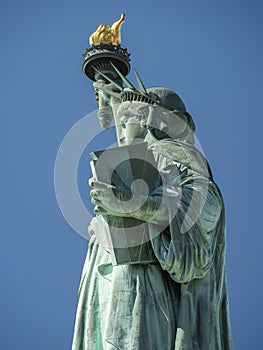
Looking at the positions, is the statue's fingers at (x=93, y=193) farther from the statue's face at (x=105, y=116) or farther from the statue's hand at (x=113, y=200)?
the statue's face at (x=105, y=116)

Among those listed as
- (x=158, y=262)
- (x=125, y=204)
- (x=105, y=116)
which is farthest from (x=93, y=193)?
(x=105, y=116)

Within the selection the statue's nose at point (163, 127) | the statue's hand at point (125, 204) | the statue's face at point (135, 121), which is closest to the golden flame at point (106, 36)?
the statue's face at point (135, 121)

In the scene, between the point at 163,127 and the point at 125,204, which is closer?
the point at 125,204

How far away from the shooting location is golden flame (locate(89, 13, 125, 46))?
1262cm

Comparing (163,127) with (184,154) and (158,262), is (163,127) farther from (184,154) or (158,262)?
(158,262)

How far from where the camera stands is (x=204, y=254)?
32.1 feet

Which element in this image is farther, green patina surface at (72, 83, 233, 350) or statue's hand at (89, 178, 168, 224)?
green patina surface at (72, 83, 233, 350)

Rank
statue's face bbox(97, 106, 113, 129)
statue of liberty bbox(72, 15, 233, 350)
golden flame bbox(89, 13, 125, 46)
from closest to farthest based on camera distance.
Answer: statue of liberty bbox(72, 15, 233, 350), statue's face bbox(97, 106, 113, 129), golden flame bbox(89, 13, 125, 46)

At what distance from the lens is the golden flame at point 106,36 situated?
497 inches

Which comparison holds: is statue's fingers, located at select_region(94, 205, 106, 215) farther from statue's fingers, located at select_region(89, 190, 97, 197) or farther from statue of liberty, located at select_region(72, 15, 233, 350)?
statue's fingers, located at select_region(89, 190, 97, 197)

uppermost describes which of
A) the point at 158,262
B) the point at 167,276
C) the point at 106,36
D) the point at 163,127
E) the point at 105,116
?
the point at 106,36

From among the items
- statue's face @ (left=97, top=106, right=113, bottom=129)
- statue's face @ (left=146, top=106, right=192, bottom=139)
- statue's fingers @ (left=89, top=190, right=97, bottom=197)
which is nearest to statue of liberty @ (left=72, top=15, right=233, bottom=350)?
statue's fingers @ (left=89, top=190, right=97, bottom=197)

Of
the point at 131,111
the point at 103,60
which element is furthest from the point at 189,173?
the point at 103,60

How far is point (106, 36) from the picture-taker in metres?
12.7
